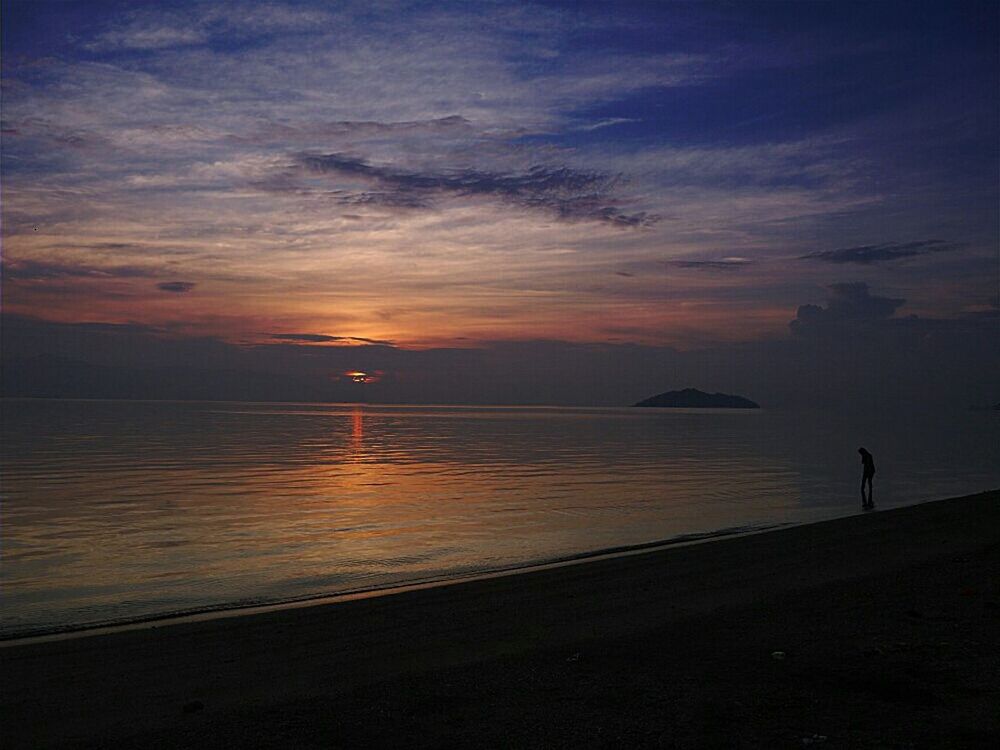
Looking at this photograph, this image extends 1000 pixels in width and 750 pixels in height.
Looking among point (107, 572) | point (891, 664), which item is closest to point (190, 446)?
point (107, 572)

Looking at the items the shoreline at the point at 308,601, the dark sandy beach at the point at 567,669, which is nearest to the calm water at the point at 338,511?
the shoreline at the point at 308,601

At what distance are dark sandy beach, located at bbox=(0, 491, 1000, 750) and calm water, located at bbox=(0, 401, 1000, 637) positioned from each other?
395cm

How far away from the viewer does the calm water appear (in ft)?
58.1

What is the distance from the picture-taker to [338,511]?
2969cm

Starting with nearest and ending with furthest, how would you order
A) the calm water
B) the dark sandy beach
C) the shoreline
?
the dark sandy beach < the shoreline < the calm water

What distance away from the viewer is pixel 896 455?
67188mm

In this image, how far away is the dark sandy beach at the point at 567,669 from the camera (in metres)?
7.46

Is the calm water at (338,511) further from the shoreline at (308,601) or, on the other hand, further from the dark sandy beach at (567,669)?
the dark sandy beach at (567,669)

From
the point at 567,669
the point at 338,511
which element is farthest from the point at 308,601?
the point at 338,511

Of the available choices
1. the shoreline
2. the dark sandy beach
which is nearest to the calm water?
the shoreline

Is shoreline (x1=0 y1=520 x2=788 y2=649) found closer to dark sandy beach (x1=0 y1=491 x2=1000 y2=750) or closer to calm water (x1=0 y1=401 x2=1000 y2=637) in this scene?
calm water (x1=0 y1=401 x2=1000 y2=637)

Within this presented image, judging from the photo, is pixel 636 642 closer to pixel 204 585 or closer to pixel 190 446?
pixel 204 585

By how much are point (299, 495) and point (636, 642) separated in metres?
26.4

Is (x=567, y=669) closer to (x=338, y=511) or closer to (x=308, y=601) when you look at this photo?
(x=308, y=601)
